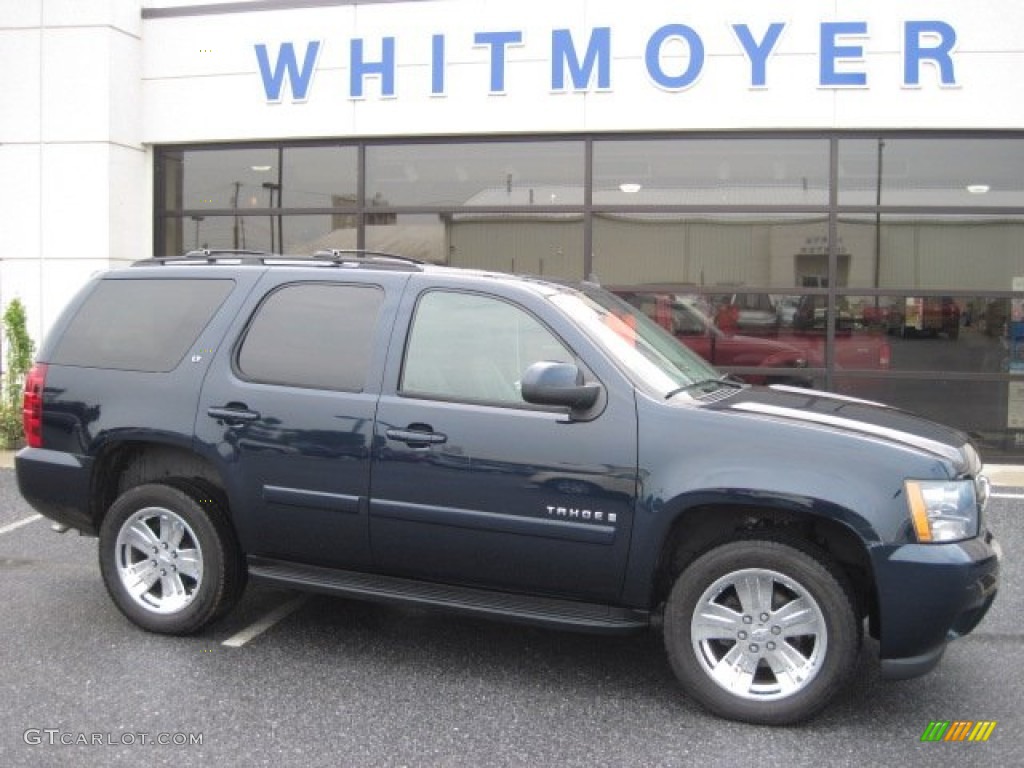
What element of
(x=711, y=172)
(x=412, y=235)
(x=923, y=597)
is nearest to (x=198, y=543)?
(x=923, y=597)

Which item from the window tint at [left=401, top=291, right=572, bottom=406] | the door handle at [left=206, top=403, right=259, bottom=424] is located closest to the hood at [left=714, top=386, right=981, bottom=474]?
the window tint at [left=401, top=291, right=572, bottom=406]

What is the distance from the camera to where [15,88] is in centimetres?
1138

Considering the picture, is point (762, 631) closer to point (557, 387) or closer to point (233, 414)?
point (557, 387)

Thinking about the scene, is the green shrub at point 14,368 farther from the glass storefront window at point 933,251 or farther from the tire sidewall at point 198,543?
the glass storefront window at point 933,251

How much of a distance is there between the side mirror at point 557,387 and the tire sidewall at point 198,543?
5.65 ft

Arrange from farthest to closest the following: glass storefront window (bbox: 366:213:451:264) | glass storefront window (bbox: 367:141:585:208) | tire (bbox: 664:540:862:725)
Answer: glass storefront window (bbox: 366:213:451:264) → glass storefront window (bbox: 367:141:585:208) → tire (bbox: 664:540:862:725)

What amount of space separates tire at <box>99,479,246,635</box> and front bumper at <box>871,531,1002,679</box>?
2876 millimetres

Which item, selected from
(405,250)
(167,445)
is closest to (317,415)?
(167,445)

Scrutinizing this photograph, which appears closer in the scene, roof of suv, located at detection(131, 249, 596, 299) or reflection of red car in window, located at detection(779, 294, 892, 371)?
roof of suv, located at detection(131, 249, 596, 299)

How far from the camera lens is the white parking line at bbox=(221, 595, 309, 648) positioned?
493 centimetres

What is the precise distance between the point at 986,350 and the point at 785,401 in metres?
6.86

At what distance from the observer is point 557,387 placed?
161 inches

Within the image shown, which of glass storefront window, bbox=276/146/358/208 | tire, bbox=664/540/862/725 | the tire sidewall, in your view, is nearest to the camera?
tire, bbox=664/540/862/725

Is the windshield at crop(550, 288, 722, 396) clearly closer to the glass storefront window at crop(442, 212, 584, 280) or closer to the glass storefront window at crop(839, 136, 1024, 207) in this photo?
the glass storefront window at crop(442, 212, 584, 280)
